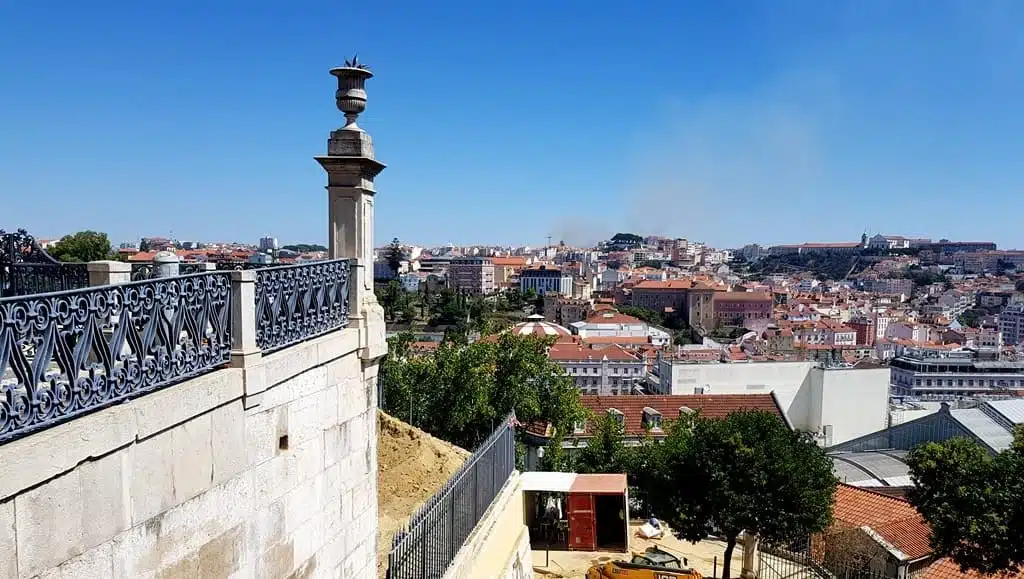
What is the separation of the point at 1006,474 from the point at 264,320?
13383mm

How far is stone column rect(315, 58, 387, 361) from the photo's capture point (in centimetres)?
532

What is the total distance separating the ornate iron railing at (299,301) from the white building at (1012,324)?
418 ft

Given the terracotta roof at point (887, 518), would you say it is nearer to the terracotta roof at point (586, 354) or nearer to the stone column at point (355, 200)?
the stone column at point (355, 200)

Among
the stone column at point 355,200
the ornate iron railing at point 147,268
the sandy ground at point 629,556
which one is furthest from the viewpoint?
the sandy ground at point 629,556

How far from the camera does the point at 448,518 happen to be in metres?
7.58

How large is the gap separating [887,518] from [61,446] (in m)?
18.1

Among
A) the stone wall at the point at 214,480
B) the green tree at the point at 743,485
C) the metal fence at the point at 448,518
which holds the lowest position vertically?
the green tree at the point at 743,485

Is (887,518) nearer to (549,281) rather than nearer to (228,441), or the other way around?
(228,441)

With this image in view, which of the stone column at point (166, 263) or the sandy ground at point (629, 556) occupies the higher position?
the stone column at point (166, 263)

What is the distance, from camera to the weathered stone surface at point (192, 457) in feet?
11.3

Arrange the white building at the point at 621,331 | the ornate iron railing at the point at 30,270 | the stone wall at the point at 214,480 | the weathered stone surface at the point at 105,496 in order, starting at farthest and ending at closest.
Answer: the white building at the point at 621,331 < the ornate iron railing at the point at 30,270 < the weathered stone surface at the point at 105,496 < the stone wall at the point at 214,480

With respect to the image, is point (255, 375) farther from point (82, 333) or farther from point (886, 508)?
point (886, 508)

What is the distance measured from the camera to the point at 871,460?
25578 mm

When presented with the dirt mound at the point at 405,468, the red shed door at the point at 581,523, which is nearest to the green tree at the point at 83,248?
the dirt mound at the point at 405,468
